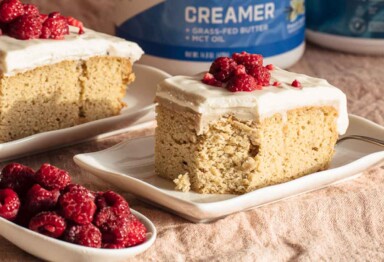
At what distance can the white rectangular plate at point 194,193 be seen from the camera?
5.78 feet


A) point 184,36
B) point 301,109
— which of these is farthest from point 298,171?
point 184,36

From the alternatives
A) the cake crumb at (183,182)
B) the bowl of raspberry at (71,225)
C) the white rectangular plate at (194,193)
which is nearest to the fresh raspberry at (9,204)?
the bowl of raspberry at (71,225)

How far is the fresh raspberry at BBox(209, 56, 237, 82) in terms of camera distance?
6.38 feet

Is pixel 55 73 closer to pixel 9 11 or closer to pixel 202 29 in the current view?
pixel 9 11

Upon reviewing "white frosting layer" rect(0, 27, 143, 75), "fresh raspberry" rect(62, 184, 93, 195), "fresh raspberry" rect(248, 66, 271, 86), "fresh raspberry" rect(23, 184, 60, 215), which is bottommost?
"fresh raspberry" rect(23, 184, 60, 215)

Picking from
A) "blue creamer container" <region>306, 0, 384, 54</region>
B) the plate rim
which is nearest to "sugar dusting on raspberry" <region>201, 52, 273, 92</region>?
the plate rim

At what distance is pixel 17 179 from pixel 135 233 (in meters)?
0.29

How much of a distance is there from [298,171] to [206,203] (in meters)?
0.34

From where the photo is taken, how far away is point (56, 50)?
224cm

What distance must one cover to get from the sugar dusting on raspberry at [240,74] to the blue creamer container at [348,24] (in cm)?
112

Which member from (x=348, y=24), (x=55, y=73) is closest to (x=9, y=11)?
(x=55, y=73)

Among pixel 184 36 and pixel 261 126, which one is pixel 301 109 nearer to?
pixel 261 126

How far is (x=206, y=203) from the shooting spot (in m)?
1.76

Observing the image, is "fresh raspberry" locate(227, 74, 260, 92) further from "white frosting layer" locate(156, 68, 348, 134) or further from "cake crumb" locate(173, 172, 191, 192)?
"cake crumb" locate(173, 172, 191, 192)
